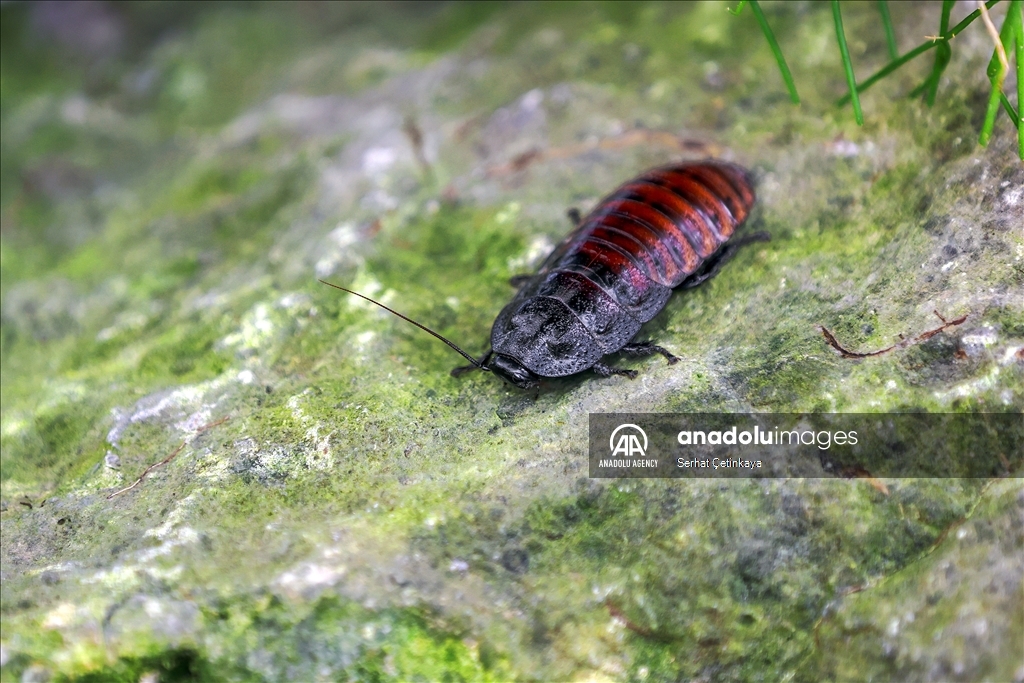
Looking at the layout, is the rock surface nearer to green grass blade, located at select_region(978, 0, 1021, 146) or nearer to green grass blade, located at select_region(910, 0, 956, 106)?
green grass blade, located at select_region(910, 0, 956, 106)

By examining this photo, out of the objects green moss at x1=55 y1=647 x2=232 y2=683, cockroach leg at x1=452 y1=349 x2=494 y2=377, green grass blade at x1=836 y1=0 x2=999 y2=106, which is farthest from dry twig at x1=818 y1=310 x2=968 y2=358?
green moss at x1=55 y1=647 x2=232 y2=683

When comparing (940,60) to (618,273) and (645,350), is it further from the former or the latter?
(645,350)

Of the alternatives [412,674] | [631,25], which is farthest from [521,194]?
[412,674]

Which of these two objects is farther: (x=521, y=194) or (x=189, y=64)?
(x=189, y=64)

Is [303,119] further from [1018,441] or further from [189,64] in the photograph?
[1018,441]

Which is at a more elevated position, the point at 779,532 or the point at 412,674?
the point at 779,532

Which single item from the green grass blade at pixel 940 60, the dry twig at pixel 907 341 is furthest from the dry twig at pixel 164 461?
the green grass blade at pixel 940 60
